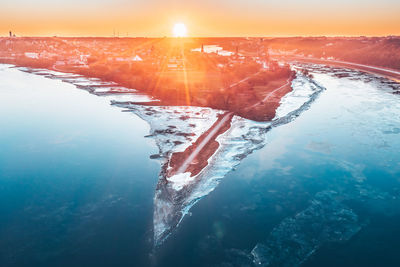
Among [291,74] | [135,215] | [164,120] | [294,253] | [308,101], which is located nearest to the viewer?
[294,253]

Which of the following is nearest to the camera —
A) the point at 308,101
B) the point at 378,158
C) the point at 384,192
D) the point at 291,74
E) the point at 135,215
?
the point at 135,215

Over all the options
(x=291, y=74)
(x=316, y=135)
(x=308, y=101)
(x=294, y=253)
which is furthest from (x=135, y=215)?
(x=291, y=74)

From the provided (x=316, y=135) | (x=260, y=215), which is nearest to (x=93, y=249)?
(x=260, y=215)

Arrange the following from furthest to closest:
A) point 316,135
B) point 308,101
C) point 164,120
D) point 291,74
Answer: point 291,74, point 308,101, point 164,120, point 316,135

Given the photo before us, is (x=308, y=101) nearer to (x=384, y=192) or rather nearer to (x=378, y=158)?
(x=378, y=158)

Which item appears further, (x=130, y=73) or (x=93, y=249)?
(x=130, y=73)

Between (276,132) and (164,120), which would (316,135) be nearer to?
(276,132)
